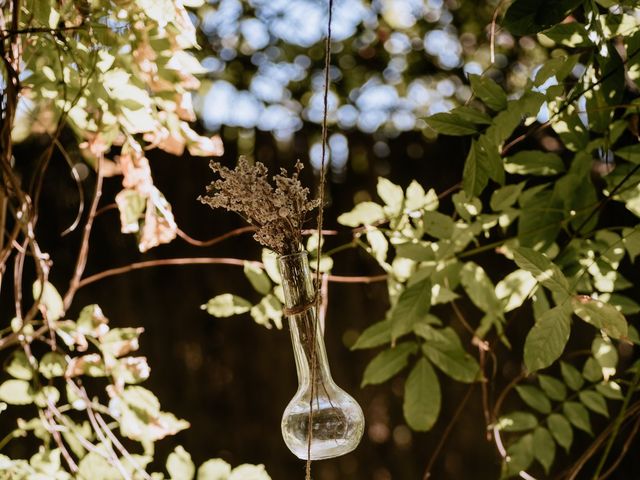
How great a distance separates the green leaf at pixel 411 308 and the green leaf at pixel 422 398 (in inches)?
4.8

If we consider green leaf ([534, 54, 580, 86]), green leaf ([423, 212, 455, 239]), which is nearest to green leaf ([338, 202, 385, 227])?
green leaf ([423, 212, 455, 239])

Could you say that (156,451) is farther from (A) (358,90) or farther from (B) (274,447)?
(A) (358,90)

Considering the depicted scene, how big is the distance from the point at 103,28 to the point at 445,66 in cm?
299

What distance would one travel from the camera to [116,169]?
4.48ft

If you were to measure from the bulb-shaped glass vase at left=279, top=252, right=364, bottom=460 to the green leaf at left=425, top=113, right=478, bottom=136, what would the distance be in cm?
27

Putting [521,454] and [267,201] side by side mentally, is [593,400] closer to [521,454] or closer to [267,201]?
[521,454]

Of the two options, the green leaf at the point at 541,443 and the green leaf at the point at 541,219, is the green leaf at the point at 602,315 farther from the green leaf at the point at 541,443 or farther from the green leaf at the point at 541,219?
the green leaf at the point at 541,443

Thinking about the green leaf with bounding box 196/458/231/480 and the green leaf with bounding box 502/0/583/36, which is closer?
the green leaf with bounding box 502/0/583/36

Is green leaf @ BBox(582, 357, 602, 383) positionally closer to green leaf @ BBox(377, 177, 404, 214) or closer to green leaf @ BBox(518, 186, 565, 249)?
green leaf @ BBox(518, 186, 565, 249)

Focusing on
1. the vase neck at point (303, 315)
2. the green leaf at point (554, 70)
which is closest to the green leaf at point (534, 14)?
the green leaf at point (554, 70)

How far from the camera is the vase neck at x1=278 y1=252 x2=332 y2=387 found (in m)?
0.89

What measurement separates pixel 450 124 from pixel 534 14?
0.61ft

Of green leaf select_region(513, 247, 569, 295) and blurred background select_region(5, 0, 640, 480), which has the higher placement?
green leaf select_region(513, 247, 569, 295)

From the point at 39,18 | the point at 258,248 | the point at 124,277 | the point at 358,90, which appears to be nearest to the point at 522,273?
the point at 39,18
